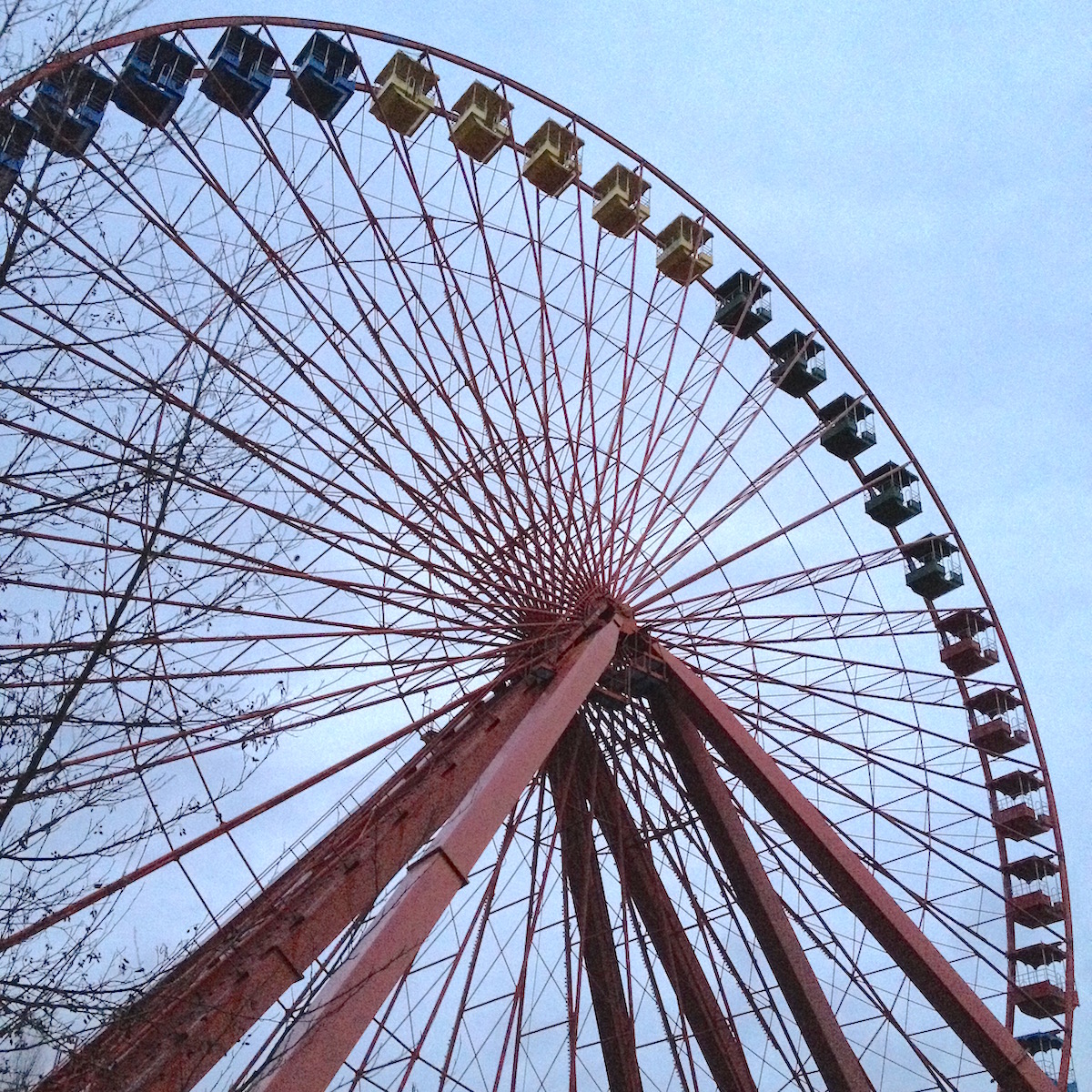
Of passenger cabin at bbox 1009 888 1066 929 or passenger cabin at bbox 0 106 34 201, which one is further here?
passenger cabin at bbox 1009 888 1066 929

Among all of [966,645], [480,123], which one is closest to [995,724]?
[966,645]

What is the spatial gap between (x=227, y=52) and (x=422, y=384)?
4506mm

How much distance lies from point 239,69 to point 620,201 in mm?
6484

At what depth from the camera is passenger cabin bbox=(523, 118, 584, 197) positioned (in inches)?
770

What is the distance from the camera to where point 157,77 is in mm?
15867

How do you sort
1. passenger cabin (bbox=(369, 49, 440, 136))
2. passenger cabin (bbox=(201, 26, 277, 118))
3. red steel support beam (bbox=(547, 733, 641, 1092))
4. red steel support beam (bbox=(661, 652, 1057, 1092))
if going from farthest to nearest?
passenger cabin (bbox=(369, 49, 440, 136))
passenger cabin (bbox=(201, 26, 277, 118))
red steel support beam (bbox=(547, 733, 641, 1092))
red steel support beam (bbox=(661, 652, 1057, 1092))

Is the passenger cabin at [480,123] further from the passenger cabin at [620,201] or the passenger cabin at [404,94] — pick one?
the passenger cabin at [620,201]

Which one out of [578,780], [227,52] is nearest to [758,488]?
[578,780]

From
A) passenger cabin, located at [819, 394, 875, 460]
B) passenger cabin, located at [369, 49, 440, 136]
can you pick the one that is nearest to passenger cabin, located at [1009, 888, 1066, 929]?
passenger cabin, located at [819, 394, 875, 460]

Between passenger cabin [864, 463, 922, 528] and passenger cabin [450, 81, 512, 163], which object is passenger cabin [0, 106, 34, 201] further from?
passenger cabin [864, 463, 922, 528]

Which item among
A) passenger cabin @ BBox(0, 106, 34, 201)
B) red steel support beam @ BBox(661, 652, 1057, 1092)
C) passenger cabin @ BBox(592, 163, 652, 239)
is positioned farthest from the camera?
passenger cabin @ BBox(592, 163, 652, 239)

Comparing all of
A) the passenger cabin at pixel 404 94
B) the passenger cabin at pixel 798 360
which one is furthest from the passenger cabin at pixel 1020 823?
the passenger cabin at pixel 404 94

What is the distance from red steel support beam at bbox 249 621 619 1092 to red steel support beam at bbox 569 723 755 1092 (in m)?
2.51

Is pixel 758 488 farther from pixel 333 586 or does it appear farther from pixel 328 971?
pixel 328 971
